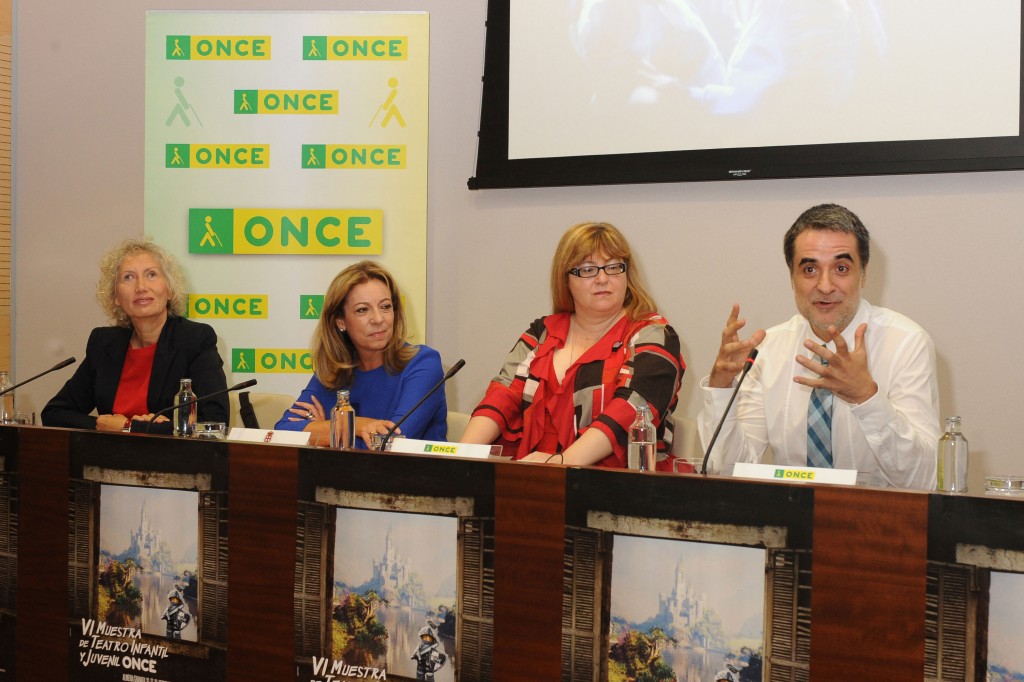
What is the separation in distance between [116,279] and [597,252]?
1.65m

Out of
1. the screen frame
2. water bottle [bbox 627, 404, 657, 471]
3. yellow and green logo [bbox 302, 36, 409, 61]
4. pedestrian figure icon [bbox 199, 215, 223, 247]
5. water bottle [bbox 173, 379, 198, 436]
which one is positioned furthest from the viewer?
pedestrian figure icon [bbox 199, 215, 223, 247]

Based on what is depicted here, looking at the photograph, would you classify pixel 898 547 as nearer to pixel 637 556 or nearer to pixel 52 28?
pixel 637 556

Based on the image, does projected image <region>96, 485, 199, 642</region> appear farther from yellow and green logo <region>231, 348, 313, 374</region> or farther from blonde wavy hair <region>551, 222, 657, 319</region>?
yellow and green logo <region>231, 348, 313, 374</region>

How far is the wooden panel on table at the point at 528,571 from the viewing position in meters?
1.57

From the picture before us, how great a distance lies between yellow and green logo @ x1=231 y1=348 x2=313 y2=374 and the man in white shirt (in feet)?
6.22

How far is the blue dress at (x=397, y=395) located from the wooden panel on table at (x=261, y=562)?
784 mm

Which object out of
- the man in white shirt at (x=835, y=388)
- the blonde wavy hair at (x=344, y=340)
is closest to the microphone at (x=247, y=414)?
the blonde wavy hair at (x=344, y=340)

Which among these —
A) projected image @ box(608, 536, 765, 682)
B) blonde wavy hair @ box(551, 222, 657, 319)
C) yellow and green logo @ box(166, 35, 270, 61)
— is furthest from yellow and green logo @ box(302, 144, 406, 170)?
projected image @ box(608, 536, 765, 682)

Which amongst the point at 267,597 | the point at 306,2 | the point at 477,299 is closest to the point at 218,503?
the point at 267,597

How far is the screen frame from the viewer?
2.91 meters

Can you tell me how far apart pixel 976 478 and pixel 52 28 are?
3.95 metres

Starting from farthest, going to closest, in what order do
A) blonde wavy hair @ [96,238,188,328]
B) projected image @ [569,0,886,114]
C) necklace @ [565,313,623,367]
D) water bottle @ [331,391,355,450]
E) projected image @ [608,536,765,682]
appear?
blonde wavy hair @ [96,238,188,328] < projected image @ [569,0,886,114] < necklace @ [565,313,623,367] < water bottle @ [331,391,355,450] < projected image @ [608,536,765,682]

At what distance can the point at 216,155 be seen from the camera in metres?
3.72

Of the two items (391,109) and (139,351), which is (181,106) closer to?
(391,109)
